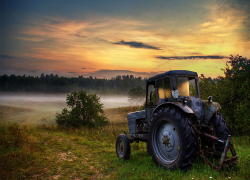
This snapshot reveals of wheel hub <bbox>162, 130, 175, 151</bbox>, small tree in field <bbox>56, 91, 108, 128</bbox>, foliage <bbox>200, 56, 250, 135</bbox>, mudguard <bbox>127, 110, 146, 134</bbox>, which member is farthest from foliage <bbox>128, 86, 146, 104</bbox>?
wheel hub <bbox>162, 130, 175, 151</bbox>

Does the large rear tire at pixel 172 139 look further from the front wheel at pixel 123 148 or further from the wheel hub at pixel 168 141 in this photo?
the front wheel at pixel 123 148

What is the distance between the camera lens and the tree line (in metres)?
82.1

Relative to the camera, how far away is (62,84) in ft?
321

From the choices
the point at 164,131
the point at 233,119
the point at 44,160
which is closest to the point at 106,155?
the point at 44,160

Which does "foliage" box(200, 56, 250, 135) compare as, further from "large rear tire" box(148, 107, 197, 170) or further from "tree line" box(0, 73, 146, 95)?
"tree line" box(0, 73, 146, 95)

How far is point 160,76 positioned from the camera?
18.8 ft

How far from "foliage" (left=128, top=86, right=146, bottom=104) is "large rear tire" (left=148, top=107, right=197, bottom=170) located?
58.0 metres

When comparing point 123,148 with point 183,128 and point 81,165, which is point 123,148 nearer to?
point 81,165

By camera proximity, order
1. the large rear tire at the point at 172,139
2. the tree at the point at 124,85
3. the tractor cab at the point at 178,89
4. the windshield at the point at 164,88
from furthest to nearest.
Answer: the tree at the point at 124,85 → the windshield at the point at 164,88 → the tractor cab at the point at 178,89 → the large rear tire at the point at 172,139

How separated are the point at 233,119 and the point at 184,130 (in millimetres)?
9338

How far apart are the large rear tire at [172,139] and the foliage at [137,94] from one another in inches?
2283

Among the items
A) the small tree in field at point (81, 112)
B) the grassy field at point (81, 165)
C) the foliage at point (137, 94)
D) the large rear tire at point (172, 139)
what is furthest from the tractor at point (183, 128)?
the foliage at point (137, 94)

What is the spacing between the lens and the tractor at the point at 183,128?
4281mm

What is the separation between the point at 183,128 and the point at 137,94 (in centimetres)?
5932
